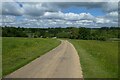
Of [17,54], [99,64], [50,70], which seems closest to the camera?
[50,70]

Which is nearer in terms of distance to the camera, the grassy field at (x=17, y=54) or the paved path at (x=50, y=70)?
the paved path at (x=50, y=70)

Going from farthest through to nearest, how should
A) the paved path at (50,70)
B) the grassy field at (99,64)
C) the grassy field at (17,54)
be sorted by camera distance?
the grassy field at (17,54) → the grassy field at (99,64) → the paved path at (50,70)

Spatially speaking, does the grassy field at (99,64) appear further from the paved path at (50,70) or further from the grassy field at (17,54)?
the grassy field at (17,54)

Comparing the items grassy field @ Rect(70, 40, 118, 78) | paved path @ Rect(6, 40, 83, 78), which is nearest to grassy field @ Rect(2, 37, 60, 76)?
paved path @ Rect(6, 40, 83, 78)

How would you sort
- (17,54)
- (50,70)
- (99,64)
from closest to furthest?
(50,70), (99,64), (17,54)

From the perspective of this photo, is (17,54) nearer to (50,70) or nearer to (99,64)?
(99,64)

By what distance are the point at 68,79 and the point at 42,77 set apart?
1186 millimetres

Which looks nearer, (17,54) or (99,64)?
(99,64)

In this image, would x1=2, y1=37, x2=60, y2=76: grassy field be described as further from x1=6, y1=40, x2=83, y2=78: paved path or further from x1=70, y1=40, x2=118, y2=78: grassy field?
x1=70, y1=40, x2=118, y2=78: grassy field

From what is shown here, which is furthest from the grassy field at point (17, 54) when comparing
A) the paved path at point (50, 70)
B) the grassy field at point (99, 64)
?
the grassy field at point (99, 64)

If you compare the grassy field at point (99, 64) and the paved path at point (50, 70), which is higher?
the paved path at point (50, 70)

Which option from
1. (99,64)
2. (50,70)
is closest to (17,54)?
(99,64)

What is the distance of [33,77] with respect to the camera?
12180 millimetres

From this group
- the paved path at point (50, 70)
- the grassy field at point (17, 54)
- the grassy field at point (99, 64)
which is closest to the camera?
the paved path at point (50, 70)
